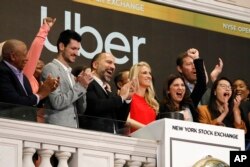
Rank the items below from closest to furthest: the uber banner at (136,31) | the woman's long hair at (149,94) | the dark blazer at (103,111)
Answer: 1. the dark blazer at (103,111)
2. the woman's long hair at (149,94)
3. the uber banner at (136,31)

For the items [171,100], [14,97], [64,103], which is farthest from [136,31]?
[14,97]

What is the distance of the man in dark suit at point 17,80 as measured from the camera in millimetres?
9477

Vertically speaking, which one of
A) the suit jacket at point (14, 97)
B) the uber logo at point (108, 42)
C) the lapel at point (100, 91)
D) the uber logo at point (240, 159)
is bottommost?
the uber logo at point (240, 159)

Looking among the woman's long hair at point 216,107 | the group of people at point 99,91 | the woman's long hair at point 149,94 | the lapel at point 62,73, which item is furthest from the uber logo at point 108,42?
the lapel at point 62,73

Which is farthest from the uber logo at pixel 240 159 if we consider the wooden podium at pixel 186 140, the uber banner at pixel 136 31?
the uber banner at pixel 136 31

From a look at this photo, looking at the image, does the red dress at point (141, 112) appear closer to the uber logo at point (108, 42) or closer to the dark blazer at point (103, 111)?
the dark blazer at point (103, 111)

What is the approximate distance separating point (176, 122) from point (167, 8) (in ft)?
13.2

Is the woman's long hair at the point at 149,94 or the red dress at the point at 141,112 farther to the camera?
the woman's long hair at the point at 149,94

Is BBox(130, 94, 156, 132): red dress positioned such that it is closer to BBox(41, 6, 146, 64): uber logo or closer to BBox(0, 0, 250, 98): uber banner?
BBox(0, 0, 250, 98): uber banner

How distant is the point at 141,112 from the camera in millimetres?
10648

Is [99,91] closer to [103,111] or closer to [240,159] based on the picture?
[103,111]

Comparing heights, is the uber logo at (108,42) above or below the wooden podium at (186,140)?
above

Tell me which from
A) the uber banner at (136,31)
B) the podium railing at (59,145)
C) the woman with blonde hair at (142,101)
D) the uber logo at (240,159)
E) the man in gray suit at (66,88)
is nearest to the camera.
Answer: the uber logo at (240,159)

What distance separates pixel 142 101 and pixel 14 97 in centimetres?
184
